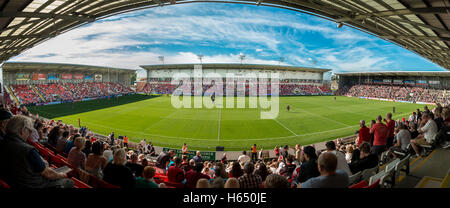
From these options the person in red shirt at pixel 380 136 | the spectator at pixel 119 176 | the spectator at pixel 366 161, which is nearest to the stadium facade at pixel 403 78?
the person in red shirt at pixel 380 136

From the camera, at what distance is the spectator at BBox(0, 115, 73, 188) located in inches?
95.0

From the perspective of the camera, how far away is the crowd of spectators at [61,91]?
3899 centimetres

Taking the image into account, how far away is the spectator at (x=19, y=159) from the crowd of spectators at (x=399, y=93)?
68992mm

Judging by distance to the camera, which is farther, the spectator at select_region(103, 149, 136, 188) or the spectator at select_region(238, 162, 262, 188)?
the spectator at select_region(238, 162, 262, 188)

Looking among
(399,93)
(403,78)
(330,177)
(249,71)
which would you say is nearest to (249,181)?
(330,177)

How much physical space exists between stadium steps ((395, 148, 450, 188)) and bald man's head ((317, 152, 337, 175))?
2736mm

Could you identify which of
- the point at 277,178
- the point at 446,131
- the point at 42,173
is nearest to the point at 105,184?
the point at 42,173

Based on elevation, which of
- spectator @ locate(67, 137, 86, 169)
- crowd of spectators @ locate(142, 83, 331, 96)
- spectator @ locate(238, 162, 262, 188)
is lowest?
spectator @ locate(238, 162, 262, 188)

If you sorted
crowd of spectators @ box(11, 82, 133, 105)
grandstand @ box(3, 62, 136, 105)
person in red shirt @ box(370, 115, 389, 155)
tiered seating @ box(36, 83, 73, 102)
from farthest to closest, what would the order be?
tiered seating @ box(36, 83, 73, 102), grandstand @ box(3, 62, 136, 105), crowd of spectators @ box(11, 82, 133, 105), person in red shirt @ box(370, 115, 389, 155)

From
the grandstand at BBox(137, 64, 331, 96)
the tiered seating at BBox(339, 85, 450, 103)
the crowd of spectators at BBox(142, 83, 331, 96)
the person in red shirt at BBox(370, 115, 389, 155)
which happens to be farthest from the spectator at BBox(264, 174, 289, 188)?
the tiered seating at BBox(339, 85, 450, 103)

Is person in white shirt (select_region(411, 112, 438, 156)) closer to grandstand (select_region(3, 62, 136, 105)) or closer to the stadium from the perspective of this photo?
the stadium

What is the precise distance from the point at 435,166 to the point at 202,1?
11512 millimetres

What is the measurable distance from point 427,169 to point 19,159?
8.50 metres
